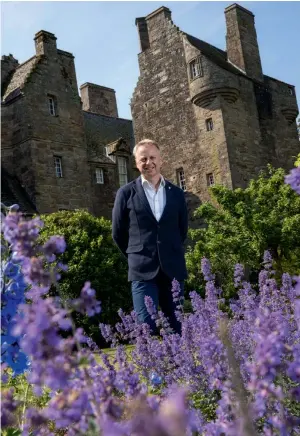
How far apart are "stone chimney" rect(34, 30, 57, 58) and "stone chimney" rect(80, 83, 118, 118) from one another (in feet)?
29.5

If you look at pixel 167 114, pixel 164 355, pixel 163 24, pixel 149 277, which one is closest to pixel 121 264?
pixel 149 277

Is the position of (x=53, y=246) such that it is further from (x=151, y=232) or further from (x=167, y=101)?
(x=167, y=101)

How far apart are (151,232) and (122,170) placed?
23.8 meters

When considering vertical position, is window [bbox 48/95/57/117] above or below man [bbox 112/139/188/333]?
above

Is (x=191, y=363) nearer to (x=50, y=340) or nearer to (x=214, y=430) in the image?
(x=214, y=430)

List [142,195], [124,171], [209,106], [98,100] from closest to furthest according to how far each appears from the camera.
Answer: [142,195]
[209,106]
[124,171]
[98,100]

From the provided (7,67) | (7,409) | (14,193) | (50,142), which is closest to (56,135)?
(50,142)

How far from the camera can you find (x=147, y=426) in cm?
92

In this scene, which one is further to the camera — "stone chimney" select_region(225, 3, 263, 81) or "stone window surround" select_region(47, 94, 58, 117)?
"stone chimney" select_region(225, 3, 263, 81)

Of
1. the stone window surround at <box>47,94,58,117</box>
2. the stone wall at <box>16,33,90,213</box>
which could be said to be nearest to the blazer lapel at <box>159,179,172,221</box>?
the stone wall at <box>16,33,90,213</box>

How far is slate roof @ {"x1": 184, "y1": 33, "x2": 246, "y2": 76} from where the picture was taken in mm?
25314

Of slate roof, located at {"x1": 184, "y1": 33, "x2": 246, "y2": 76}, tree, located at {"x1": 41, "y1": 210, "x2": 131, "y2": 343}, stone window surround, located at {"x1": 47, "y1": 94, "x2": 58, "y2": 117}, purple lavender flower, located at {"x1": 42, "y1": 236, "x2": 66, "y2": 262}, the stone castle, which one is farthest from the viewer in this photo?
stone window surround, located at {"x1": 47, "y1": 94, "x2": 58, "y2": 117}

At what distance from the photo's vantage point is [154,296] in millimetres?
5402

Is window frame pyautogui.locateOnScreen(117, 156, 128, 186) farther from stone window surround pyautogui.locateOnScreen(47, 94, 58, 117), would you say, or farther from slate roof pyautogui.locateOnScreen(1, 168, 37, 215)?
slate roof pyautogui.locateOnScreen(1, 168, 37, 215)
